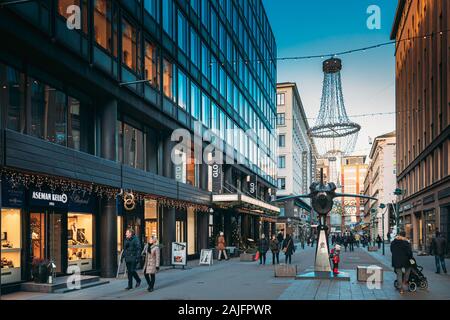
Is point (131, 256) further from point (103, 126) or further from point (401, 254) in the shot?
point (401, 254)

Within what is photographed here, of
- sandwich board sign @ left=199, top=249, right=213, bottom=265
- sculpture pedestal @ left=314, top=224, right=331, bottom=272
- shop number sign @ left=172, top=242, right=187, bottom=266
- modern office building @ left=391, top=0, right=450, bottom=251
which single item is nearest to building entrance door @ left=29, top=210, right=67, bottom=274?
shop number sign @ left=172, top=242, right=187, bottom=266

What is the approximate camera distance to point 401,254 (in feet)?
51.9

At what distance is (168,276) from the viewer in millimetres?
21562

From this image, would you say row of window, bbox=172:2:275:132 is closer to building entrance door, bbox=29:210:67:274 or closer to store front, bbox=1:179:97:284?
store front, bbox=1:179:97:284

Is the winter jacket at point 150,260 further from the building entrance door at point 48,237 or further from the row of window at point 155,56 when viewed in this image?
the row of window at point 155,56

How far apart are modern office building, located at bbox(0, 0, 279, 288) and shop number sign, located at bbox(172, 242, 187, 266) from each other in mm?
1874

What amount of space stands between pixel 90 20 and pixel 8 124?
5.83 m

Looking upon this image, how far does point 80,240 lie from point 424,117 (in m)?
32.3

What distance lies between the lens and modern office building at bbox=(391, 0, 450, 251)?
34.4m

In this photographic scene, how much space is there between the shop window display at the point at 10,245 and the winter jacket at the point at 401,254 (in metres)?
11.5

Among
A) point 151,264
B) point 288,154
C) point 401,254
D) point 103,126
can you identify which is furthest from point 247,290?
point 288,154

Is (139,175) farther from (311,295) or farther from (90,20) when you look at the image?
(311,295)

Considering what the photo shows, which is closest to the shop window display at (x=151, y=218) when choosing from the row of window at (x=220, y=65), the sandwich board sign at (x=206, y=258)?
the sandwich board sign at (x=206, y=258)
